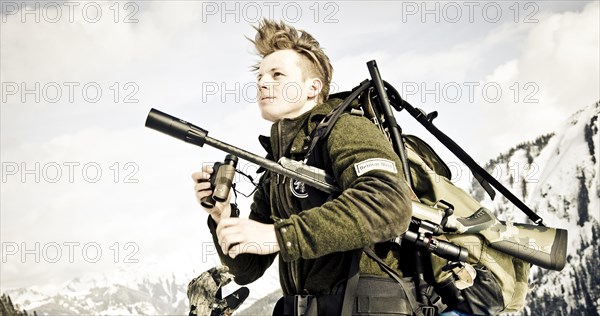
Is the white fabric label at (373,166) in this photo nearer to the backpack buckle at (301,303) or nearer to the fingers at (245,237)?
the fingers at (245,237)

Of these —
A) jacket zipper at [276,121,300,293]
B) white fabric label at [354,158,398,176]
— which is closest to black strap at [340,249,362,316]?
jacket zipper at [276,121,300,293]

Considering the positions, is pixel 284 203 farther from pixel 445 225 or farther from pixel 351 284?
pixel 445 225

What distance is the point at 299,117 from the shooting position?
17.3 ft

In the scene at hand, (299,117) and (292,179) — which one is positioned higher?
(299,117)

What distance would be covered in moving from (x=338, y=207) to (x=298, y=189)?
2.69 ft

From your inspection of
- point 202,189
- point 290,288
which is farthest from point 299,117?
point 290,288

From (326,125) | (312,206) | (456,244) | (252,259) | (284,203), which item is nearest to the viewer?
(326,125)

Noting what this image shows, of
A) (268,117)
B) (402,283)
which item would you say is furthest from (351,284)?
(268,117)

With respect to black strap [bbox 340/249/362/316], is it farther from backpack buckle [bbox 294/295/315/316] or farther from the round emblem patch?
the round emblem patch

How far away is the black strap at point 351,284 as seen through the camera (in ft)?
14.7

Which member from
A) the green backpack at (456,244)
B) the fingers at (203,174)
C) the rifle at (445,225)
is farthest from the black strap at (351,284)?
the fingers at (203,174)

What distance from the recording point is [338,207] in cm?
404

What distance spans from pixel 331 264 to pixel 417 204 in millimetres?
851

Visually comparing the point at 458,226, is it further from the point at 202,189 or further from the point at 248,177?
the point at 202,189
